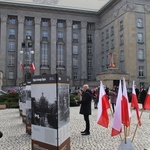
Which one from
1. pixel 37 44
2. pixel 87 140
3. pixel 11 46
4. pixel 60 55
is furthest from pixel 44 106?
pixel 11 46

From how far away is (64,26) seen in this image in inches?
2549

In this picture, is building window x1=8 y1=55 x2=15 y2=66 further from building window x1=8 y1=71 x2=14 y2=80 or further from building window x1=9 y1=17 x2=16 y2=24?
building window x1=9 y1=17 x2=16 y2=24

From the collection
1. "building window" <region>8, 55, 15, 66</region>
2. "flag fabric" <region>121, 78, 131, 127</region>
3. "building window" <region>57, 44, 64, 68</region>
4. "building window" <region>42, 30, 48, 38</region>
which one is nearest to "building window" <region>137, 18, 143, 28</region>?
"building window" <region>57, 44, 64, 68</region>

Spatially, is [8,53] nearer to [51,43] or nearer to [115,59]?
[51,43]

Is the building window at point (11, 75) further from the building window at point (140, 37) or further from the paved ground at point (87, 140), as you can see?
the paved ground at point (87, 140)

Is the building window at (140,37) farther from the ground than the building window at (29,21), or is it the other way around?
the building window at (29,21)

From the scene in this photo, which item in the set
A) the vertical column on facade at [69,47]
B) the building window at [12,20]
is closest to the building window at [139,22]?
the vertical column on facade at [69,47]

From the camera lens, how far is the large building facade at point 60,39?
5941 cm

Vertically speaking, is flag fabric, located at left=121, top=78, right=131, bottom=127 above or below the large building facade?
below

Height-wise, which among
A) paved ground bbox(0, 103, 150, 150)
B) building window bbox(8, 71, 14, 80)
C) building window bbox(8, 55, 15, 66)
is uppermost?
building window bbox(8, 55, 15, 66)

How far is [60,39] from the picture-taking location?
64.0 metres

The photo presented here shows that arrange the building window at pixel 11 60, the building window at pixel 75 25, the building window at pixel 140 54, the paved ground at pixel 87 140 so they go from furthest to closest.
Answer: the building window at pixel 75 25 → the building window at pixel 11 60 → the building window at pixel 140 54 → the paved ground at pixel 87 140

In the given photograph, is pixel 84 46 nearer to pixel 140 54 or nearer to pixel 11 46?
pixel 140 54

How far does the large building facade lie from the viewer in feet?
195
